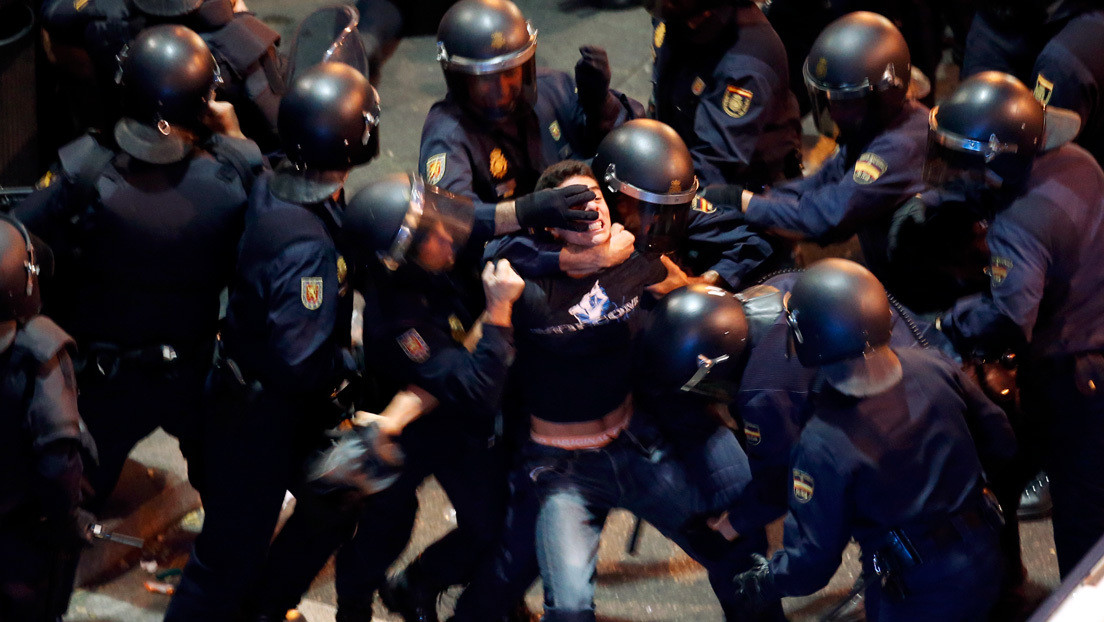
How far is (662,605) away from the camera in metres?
4.28

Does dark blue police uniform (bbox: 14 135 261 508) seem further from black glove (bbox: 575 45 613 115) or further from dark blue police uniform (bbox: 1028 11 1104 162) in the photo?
dark blue police uniform (bbox: 1028 11 1104 162)

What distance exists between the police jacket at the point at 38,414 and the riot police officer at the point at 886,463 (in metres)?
2.23

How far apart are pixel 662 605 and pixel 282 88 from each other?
2.88m

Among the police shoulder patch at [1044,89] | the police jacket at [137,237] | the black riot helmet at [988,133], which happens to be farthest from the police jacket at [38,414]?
the police shoulder patch at [1044,89]

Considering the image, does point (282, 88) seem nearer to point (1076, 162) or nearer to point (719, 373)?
point (719, 373)

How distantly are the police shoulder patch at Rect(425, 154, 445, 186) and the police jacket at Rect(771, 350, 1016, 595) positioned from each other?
175cm

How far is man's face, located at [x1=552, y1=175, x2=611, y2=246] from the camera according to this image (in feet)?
11.5

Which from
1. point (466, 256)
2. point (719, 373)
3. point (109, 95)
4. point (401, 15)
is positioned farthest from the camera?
point (401, 15)

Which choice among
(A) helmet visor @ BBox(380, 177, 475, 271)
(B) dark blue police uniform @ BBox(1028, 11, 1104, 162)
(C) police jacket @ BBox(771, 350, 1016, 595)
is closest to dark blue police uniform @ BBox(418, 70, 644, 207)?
(A) helmet visor @ BBox(380, 177, 475, 271)

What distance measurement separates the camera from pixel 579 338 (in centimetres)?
357

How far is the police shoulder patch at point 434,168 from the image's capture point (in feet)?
13.4

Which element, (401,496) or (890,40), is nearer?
(401,496)

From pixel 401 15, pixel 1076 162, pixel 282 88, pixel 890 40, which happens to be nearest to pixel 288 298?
pixel 282 88

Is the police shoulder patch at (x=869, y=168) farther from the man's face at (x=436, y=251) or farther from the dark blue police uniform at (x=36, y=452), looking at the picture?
the dark blue police uniform at (x=36, y=452)
